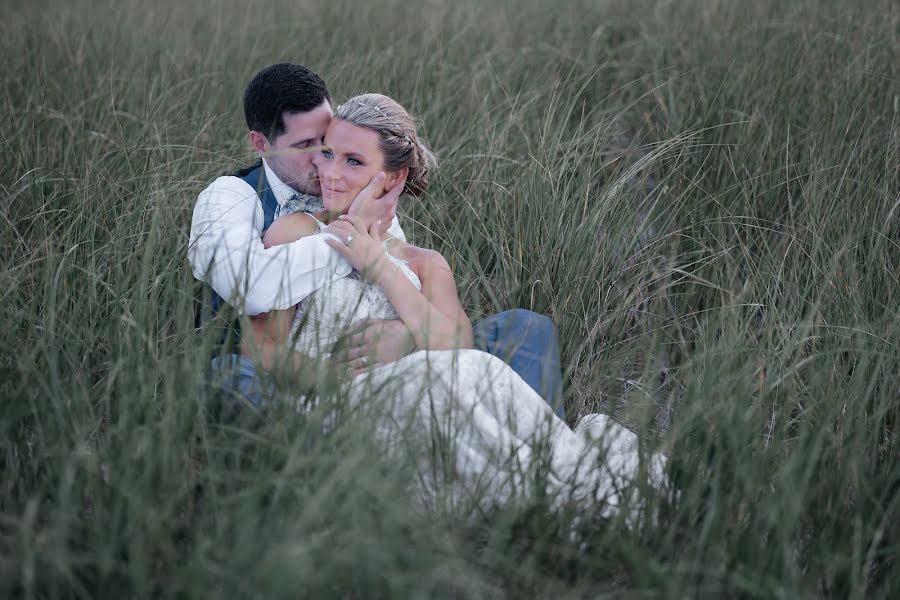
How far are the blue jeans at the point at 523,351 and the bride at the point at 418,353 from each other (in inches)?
2.9

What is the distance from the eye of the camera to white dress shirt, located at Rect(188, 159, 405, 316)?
2635 mm

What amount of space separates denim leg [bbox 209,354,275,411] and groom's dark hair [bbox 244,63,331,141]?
95 centimetres

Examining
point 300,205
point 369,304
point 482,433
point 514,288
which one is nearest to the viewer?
point 482,433

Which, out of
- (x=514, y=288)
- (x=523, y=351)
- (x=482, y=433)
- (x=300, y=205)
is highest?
(x=300, y=205)

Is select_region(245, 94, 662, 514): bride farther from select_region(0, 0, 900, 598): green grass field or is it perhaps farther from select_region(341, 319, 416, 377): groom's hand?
select_region(0, 0, 900, 598): green grass field

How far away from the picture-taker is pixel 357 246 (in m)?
2.78

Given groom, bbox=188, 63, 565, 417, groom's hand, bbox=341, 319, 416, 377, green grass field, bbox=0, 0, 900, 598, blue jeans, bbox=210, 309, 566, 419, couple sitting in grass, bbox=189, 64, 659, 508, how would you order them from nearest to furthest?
green grass field, bbox=0, 0, 900, 598 < couple sitting in grass, bbox=189, 64, 659, 508 < blue jeans, bbox=210, 309, 566, 419 < groom, bbox=188, 63, 565, 417 < groom's hand, bbox=341, 319, 416, 377

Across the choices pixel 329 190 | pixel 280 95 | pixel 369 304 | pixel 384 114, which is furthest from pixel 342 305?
pixel 280 95

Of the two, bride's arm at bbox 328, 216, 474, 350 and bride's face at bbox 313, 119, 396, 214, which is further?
bride's face at bbox 313, 119, 396, 214

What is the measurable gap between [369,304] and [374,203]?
342mm

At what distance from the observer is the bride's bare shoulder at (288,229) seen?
2.83 m

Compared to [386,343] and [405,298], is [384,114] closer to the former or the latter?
[405,298]

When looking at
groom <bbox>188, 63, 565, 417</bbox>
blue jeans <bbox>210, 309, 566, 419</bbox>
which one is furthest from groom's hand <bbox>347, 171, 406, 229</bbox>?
blue jeans <bbox>210, 309, 566, 419</bbox>

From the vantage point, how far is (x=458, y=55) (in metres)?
5.03
